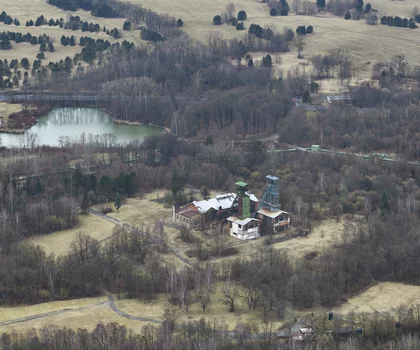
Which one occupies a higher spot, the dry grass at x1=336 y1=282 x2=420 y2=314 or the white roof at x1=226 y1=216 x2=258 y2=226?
the white roof at x1=226 y1=216 x2=258 y2=226

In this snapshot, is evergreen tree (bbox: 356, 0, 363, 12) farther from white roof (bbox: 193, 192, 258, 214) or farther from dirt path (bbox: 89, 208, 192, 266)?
dirt path (bbox: 89, 208, 192, 266)

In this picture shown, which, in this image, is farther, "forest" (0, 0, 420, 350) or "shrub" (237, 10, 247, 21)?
"shrub" (237, 10, 247, 21)

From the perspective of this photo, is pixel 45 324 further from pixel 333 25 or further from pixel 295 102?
pixel 333 25

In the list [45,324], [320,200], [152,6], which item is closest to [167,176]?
[320,200]

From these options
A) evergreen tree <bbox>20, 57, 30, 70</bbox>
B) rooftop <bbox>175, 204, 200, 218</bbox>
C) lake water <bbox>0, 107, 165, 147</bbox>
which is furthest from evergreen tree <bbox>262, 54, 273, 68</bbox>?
rooftop <bbox>175, 204, 200, 218</bbox>

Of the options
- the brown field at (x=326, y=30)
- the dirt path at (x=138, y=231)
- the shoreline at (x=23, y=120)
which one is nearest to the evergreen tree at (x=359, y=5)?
the brown field at (x=326, y=30)

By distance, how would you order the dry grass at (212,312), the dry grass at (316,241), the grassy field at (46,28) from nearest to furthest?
1. the dry grass at (212,312)
2. the dry grass at (316,241)
3. the grassy field at (46,28)

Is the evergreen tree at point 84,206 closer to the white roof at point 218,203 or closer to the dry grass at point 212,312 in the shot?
the white roof at point 218,203

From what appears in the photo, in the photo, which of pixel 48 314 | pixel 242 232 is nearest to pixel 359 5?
pixel 242 232
